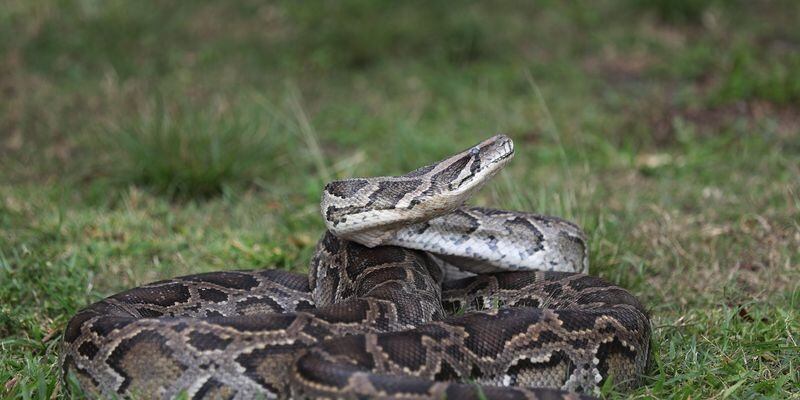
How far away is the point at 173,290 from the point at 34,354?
104 centimetres

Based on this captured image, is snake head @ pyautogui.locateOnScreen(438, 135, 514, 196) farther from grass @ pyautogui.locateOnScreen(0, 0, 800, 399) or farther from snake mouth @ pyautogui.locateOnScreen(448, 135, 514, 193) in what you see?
grass @ pyautogui.locateOnScreen(0, 0, 800, 399)

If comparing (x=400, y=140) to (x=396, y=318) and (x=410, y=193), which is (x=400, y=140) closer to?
(x=410, y=193)

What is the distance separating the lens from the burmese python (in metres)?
5.39

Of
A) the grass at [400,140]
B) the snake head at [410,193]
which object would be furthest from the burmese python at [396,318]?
the grass at [400,140]

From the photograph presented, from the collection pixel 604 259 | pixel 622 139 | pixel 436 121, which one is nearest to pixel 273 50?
pixel 436 121

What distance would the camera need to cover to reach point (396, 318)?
598 centimetres

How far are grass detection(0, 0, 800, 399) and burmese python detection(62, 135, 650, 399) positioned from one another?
1.45ft

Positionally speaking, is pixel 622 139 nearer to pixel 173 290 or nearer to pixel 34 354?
pixel 173 290

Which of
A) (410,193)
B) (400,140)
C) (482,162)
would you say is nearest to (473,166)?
(482,162)

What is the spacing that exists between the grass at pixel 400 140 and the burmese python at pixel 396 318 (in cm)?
44

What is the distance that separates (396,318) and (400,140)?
5.08 m

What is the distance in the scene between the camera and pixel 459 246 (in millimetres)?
7016

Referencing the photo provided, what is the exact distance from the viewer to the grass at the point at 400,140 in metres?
7.18

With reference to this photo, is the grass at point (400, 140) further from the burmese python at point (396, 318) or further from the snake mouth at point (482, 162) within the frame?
the snake mouth at point (482, 162)
